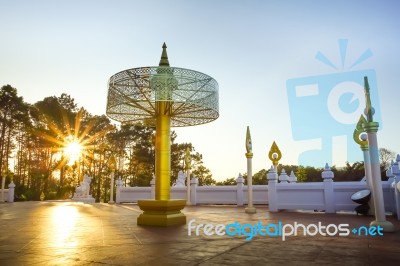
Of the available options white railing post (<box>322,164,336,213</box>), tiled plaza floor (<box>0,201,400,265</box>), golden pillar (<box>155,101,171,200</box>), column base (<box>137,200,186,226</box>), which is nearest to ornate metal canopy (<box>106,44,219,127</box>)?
golden pillar (<box>155,101,171,200</box>)

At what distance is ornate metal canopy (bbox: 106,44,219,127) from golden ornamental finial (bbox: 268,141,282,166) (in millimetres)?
11745

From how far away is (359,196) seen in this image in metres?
9.66

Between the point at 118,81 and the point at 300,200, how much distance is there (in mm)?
8885

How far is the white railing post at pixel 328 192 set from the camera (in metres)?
11.1

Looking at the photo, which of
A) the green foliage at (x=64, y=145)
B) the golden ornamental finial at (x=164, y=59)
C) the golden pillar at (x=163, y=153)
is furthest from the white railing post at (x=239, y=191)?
the green foliage at (x=64, y=145)

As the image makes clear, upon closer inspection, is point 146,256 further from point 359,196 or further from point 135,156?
point 135,156

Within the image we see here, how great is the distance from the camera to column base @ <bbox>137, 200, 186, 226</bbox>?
663 centimetres

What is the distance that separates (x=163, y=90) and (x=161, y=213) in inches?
114

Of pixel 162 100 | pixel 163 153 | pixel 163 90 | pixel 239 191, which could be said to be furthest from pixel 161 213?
pixel 239 191

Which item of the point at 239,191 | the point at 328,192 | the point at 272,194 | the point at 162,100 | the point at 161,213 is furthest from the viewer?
the point at 239,191

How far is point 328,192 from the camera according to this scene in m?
11.2

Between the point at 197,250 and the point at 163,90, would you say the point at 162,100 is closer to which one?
the point at 163,90

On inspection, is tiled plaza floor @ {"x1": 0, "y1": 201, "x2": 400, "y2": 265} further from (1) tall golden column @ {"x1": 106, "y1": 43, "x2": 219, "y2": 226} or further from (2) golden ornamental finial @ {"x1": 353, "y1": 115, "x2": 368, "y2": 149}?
(2) golden ornamental finial @ {"x1": 353, "y1": 115, "x2": 368, "y2": 149}

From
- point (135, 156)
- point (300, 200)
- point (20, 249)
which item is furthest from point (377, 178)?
point (135, 156)
